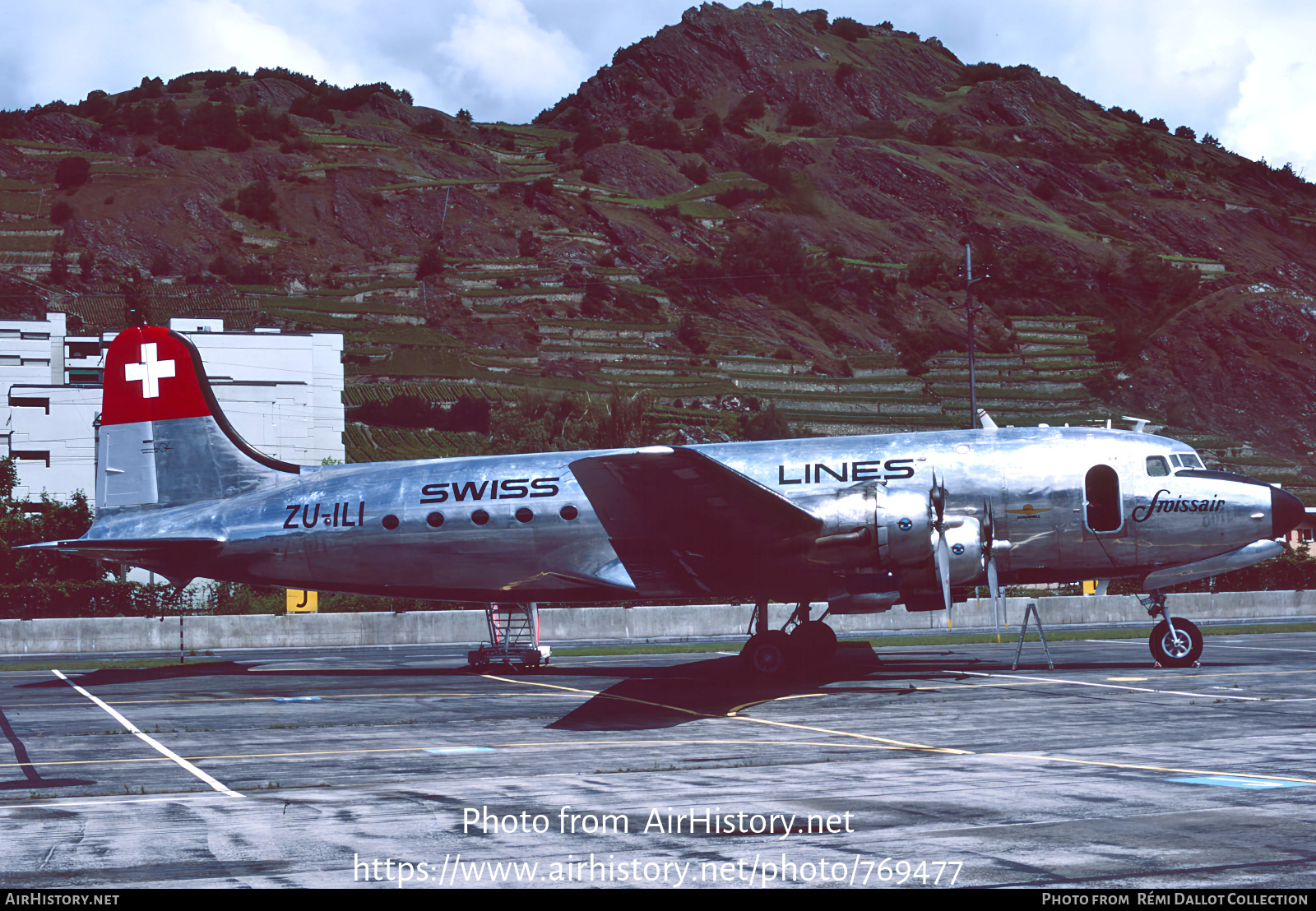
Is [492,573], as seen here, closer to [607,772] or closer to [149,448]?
[149,448]

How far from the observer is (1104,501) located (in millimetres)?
22484

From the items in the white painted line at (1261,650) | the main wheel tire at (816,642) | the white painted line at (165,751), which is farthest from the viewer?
the white painted line at (1261,650)

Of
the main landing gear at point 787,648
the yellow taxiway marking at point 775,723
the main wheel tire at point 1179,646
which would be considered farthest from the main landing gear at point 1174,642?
the yellow taxiway marking at point 775,723

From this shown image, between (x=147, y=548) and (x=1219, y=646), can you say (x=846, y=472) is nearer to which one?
(x=1219, y=646)

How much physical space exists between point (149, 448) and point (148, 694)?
6.49 m

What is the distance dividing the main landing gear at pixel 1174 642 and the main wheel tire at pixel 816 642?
21.9 feet

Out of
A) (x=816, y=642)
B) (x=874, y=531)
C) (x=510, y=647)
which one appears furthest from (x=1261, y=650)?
(x=510, y=647)

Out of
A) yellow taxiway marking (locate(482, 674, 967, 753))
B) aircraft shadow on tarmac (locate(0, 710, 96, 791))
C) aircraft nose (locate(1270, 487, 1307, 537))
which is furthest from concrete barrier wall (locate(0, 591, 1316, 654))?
aircraft shadow on tarmac (locate(0, 710, 96, 791))

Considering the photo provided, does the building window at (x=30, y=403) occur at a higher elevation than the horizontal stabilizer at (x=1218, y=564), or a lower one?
higher

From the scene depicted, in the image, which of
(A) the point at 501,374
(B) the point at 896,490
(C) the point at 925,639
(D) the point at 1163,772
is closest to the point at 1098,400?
(A) the point at 501,374

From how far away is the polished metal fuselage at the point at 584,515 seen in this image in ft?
73.5

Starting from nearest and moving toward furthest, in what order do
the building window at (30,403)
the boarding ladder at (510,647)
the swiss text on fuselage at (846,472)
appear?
the swiss text on fuselage at (846,472)
the boarding ladder at (510,647)
the building window at (30,403)

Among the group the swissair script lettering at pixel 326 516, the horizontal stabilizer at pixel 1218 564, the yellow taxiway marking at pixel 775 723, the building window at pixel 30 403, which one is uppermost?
the building window at pixel 30 403

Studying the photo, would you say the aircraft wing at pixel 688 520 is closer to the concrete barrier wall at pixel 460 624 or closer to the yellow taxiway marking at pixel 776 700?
the yellow taxiway marking at pixel 776 700
